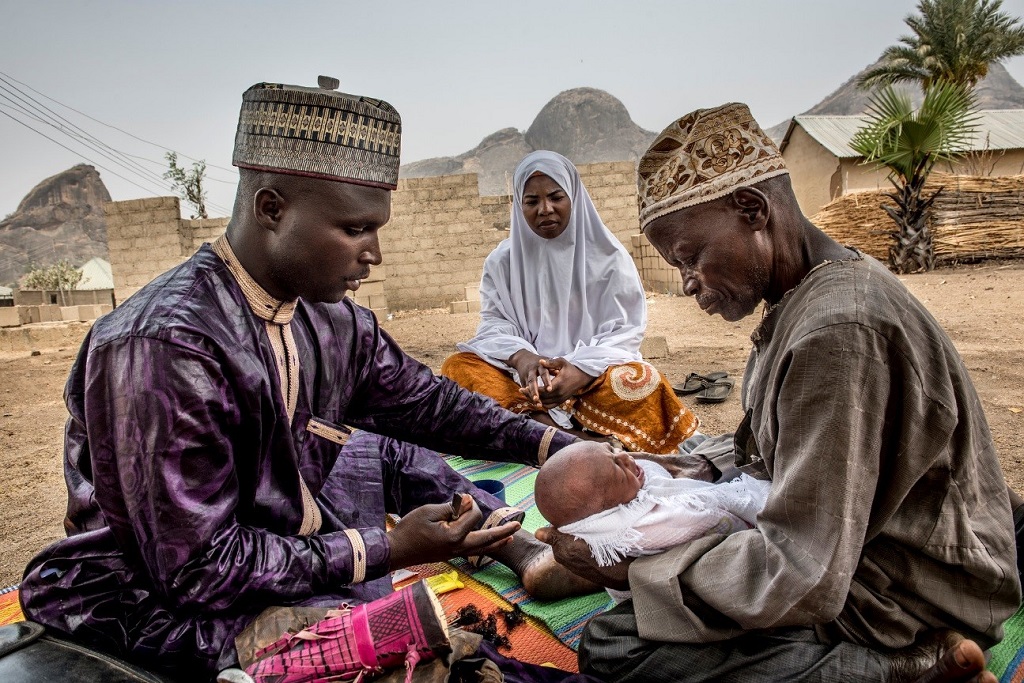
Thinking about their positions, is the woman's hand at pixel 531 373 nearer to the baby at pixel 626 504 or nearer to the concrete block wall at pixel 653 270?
the baby at pixel 626 504

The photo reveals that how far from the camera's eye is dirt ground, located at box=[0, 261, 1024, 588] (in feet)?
15.4

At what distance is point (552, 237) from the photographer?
518 cm

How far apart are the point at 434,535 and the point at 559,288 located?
10.8 feet

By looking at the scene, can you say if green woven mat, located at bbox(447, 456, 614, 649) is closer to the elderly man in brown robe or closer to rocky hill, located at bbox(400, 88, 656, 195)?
the elderly man in brown robe

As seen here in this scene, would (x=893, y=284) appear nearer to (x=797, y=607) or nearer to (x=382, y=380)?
Result: (x=797, y=607)

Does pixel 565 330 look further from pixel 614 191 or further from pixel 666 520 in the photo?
pixel 614 191

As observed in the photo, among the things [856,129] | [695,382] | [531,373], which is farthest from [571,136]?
[531,373]

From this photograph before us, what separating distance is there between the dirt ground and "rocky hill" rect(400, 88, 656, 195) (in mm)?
68694

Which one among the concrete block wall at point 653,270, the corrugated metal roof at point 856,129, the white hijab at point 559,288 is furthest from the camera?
the corrugated metal roof at point 856,129

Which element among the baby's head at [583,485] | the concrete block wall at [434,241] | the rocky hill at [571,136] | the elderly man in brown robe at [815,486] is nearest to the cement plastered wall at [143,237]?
the concrete block wall at [434,241]

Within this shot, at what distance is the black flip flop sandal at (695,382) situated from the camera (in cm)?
661

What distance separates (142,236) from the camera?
1532 centimetres

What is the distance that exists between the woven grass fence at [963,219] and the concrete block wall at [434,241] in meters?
7.72

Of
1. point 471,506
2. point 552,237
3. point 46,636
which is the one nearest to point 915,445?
point 471,506
